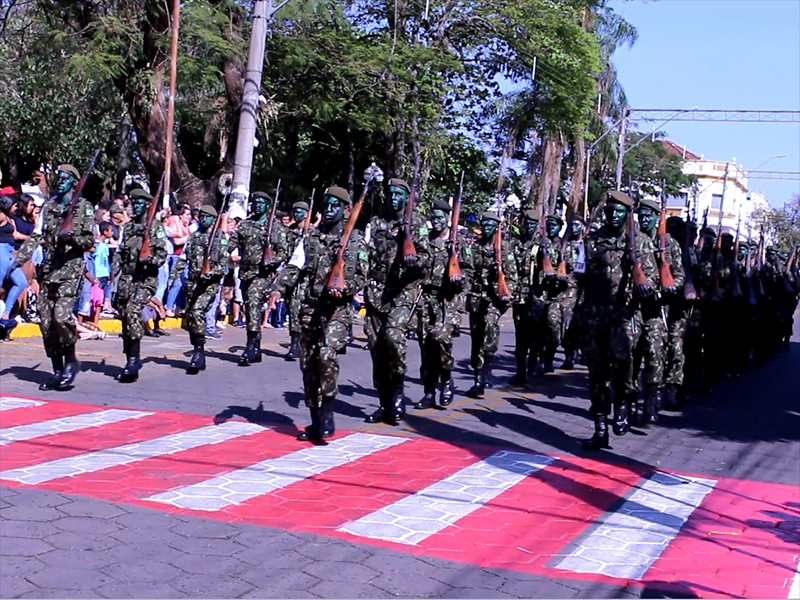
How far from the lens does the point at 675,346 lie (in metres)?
12.0

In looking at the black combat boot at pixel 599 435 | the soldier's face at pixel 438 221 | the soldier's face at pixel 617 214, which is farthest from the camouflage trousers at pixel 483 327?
the soldier's face at pixel 617 214

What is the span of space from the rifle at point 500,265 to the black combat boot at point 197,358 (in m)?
3.57

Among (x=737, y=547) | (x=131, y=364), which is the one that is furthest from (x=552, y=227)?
(x=737, y=547)

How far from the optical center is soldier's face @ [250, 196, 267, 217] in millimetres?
13539

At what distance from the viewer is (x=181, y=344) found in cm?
1569

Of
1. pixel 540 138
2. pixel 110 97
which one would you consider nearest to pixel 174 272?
pixel 110 97

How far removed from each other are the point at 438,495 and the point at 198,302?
6.15 m

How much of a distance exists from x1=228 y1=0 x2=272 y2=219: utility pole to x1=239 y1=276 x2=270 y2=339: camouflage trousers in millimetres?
4325

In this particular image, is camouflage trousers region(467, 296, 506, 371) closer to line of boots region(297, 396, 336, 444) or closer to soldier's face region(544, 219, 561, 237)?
soldier's face region(544, 219, 561, 237)

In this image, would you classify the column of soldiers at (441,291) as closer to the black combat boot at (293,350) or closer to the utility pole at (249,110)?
the black combat boot at (293,350)

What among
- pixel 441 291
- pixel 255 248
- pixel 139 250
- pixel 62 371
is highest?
pixel 255 248

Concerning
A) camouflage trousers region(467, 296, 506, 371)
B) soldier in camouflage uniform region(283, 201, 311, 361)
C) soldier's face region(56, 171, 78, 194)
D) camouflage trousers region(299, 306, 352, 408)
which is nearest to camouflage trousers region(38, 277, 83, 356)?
soldier's face region(56, 171, 78, 194)

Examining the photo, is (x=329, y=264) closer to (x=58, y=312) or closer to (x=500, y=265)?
(x=58, y=312)

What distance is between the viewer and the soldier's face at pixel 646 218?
34.6 feet
